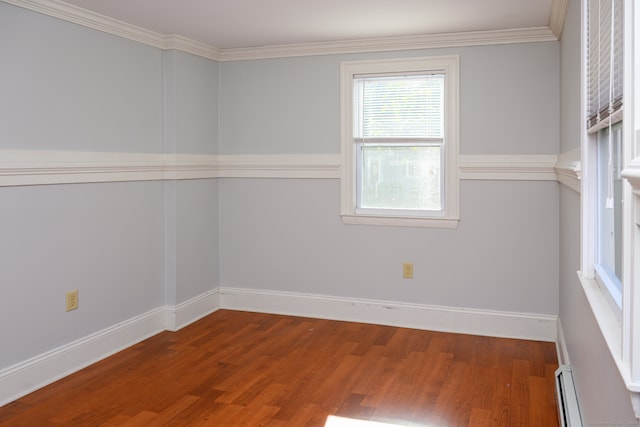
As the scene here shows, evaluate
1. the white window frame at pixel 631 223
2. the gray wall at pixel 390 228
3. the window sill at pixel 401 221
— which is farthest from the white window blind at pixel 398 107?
the white window frame at pixel 631 223

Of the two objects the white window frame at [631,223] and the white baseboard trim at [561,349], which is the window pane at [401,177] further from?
the white window frame at [631,223]

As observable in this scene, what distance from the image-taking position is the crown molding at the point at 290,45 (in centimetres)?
339

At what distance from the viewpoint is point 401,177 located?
14.3ft

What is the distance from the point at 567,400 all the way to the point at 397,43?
9.00 feet

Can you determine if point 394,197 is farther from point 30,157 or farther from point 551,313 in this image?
point 30,157

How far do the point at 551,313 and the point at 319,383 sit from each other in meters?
1.79

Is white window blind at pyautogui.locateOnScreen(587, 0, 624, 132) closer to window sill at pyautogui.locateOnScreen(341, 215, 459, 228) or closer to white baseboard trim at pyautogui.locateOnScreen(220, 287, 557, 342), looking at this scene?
window sill at pyautogui.locateOnScreen(341, 215, 459, 228)

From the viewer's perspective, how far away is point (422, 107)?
427cm

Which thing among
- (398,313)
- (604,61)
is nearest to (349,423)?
(398,313)

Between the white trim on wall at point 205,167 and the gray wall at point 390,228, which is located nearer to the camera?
the white trim on wall at point 205,167

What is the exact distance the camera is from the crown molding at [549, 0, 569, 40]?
10.5ft

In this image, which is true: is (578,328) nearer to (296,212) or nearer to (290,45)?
(296,212)

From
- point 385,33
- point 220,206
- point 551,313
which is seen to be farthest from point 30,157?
point 551,313

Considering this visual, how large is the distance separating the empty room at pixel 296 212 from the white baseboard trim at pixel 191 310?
0.02m
